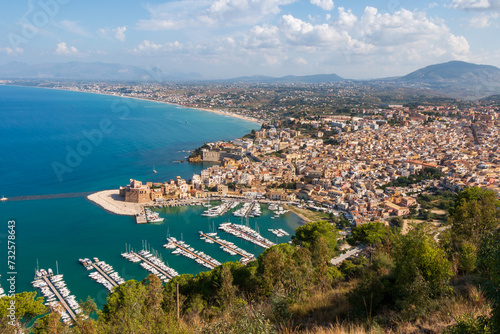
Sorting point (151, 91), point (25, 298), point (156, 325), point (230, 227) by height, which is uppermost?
point (151, 91)

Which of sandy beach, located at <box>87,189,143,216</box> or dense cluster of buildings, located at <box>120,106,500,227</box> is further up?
dense cluster of buildings, located at <box>120,106,500,227</box>

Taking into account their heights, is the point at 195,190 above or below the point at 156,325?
below

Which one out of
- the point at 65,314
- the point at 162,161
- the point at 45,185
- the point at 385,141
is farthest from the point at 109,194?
the point at 385,141

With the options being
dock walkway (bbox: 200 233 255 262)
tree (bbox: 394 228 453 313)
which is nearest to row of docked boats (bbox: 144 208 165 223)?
dock walkway (bbox: 200 233 255 262)

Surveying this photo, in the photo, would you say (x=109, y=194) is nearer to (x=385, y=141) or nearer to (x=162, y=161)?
(x=162, y=161)

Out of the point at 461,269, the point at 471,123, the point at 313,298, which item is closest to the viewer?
the point at 313,298

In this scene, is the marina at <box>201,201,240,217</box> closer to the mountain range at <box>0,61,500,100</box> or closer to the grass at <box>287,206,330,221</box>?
the grass at <box>287,206,330,221</box>

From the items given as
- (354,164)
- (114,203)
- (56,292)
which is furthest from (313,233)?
(354,164)
